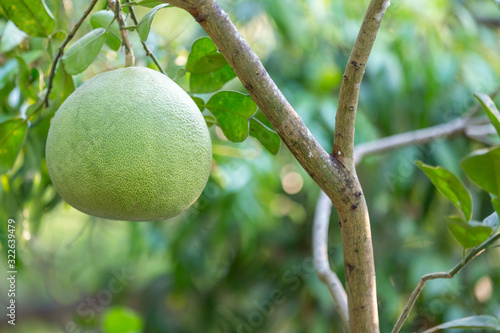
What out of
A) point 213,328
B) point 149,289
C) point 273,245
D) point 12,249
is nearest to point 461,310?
point 273,245

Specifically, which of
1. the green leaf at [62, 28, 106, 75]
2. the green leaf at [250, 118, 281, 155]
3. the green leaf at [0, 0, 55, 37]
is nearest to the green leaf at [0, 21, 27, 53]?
→ the green leaf at [0, 0, 55, 37]

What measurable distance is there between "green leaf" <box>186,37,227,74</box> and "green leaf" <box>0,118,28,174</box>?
0.23m

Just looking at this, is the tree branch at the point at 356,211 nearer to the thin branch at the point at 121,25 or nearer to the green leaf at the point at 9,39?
the thin branch at the point at 121,25

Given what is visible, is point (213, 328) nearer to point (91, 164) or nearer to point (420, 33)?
point (420, 33)

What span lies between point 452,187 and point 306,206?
3.93 feet

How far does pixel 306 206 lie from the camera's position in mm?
1614

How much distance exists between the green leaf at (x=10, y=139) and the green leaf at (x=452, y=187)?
1.53 feet

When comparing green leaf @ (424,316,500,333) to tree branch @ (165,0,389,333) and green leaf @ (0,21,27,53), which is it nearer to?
tree branch @ (165,0,389,333)


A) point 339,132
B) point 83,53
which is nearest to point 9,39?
point 83,53

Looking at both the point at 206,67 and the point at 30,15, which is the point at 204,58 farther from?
the point at 30,15

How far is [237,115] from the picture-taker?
0.49 meters

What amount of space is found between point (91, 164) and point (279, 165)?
118cm

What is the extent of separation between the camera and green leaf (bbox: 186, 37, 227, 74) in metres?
0.48

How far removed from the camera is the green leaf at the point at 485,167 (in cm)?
34
